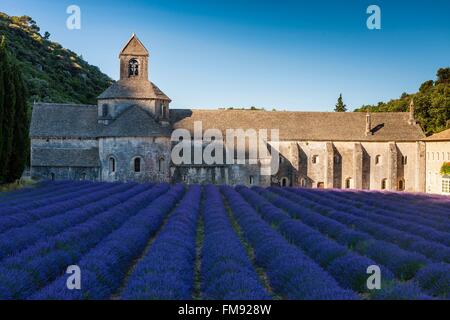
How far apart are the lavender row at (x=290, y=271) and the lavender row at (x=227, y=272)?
45 centimetres

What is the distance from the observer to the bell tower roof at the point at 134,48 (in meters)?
42.8

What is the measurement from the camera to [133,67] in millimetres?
42781

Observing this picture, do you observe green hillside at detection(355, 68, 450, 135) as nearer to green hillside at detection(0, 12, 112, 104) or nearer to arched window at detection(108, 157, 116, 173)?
arched window at detection(108, 157, 116, 173)

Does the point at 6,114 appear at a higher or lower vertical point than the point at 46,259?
higher

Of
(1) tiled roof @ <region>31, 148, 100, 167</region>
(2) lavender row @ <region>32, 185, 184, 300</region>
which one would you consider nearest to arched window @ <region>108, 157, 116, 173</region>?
(1) tiled roof @ <region>31, 148, 100, 167</region>

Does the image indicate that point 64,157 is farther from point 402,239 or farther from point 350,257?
point 350,257

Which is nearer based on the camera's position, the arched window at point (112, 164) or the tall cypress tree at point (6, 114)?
the tall cypress tree at point (6, 114)

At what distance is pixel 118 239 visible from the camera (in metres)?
11.6

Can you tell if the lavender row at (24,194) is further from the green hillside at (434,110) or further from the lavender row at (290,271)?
the green hillside at (434,110)

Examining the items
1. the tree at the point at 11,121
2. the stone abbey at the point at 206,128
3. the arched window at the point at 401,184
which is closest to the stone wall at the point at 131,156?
the stone abbey at the point at 206,128


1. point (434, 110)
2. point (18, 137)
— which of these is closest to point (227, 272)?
point (18, 137)

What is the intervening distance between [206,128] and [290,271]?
34.5 meters

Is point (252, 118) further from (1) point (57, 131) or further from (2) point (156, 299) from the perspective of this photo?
(2) point (156, 299)
